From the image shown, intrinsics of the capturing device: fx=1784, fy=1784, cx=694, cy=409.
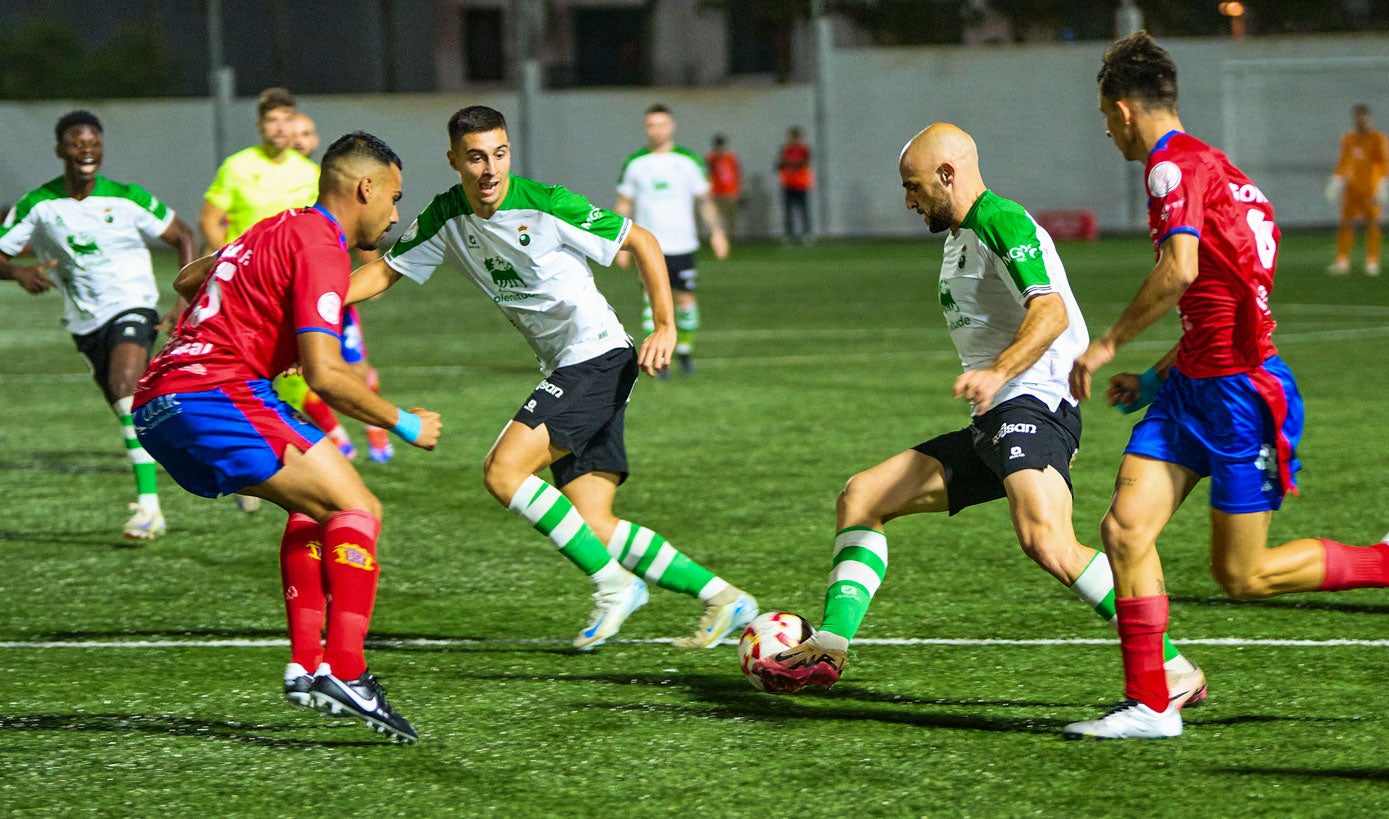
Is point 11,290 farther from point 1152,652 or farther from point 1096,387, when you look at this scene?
point 1152,652

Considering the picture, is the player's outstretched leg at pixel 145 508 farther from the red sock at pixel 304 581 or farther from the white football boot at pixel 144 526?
the red sock at pixel 304 581

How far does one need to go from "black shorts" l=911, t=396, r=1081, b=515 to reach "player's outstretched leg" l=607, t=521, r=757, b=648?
1.02 meters

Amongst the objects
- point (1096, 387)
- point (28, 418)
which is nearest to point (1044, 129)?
point (1096, 387)

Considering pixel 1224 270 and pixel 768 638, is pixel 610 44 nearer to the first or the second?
pixel 768 638

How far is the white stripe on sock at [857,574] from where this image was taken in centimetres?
520

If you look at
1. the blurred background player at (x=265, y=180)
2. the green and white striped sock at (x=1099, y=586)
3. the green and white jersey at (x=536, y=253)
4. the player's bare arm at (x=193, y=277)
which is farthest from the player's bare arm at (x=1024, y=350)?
the blurred background player at (x=265, y=180)

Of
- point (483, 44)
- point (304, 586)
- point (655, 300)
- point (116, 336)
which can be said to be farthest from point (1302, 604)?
point (483, 44)

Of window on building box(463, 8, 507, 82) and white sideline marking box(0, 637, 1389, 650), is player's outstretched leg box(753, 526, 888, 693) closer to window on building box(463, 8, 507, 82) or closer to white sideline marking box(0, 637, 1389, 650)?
white sideline marking box(0, 637, 1389, 650)

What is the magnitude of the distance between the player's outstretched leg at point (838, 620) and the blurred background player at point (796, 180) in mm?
27006

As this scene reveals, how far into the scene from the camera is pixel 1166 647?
16.6 ft

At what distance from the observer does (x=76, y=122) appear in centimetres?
838

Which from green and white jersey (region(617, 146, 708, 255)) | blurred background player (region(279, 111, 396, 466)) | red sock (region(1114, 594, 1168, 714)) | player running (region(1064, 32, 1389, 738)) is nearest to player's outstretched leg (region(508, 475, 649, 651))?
player running (region(1064, 32, 1389, 738))

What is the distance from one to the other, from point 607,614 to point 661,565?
0.82 ft

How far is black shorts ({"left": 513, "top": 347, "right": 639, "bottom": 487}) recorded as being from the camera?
596 cm
